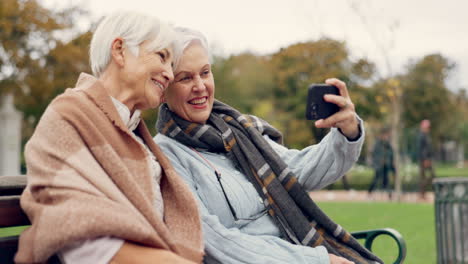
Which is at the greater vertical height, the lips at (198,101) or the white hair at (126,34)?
the white hair at (126,34)

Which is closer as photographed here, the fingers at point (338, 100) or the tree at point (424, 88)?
the fingers at point (338, 100)

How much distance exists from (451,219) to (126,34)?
15.6 feet

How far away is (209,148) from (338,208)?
10.8m

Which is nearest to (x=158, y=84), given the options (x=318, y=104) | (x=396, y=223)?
(x=318, y=104)

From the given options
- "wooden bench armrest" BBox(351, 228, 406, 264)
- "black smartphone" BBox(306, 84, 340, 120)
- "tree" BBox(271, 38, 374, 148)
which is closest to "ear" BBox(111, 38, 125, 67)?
"black smartphone" BBox(306, 84, 340, 120)

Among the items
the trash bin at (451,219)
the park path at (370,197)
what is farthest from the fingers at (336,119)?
the park path at (370,197)

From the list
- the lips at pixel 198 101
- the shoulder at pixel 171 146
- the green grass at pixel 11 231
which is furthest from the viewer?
the lips at pixel 198 101

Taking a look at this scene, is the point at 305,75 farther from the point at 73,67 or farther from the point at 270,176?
the point at 270,176

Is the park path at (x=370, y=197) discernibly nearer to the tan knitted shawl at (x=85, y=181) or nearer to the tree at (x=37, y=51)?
the tree at (x=37, y=51)

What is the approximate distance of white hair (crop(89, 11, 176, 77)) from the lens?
2137 mm

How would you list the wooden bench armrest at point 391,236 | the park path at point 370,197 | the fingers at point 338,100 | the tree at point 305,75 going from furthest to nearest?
the tree at point 305,75
the park path at point 370,197
the wooden bench armrest at point 391,236
the fingers at point 338,100

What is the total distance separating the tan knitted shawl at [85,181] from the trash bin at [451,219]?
4.39 meters

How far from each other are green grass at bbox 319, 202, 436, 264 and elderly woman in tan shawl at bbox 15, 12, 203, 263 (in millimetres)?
4504

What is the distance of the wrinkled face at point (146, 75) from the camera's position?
2.15 metres
